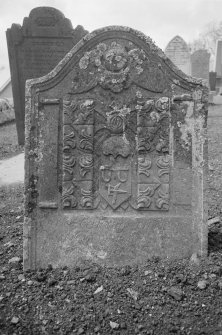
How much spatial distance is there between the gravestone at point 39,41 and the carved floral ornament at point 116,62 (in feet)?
13.9

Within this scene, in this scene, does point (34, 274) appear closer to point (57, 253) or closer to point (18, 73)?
point (57, 253)

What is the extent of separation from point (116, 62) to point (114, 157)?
70 cm

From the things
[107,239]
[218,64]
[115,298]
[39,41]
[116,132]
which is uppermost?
[218,64]

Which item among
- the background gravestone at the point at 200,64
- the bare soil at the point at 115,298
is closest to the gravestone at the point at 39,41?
the bare soil at the point at 115,298

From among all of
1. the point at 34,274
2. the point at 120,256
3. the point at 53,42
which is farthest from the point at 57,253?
the point at 53,42

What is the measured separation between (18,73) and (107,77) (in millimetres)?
4765

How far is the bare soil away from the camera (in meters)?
2.19

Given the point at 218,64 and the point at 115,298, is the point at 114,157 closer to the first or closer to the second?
the point at 115,298

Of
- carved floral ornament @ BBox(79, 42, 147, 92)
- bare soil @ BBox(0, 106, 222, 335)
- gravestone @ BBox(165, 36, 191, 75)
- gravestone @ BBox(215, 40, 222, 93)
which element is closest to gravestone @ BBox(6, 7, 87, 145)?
carved floral ornament @ BBox(79, 42, 147, 92)

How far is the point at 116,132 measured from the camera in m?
2.69

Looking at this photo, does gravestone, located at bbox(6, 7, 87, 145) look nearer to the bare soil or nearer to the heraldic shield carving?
the heraldic shield carving

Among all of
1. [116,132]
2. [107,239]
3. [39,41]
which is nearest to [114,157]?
[116,132]

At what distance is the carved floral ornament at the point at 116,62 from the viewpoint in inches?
104

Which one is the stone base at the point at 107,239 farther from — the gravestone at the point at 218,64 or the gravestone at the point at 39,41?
the gravestone at the point at 218,64
